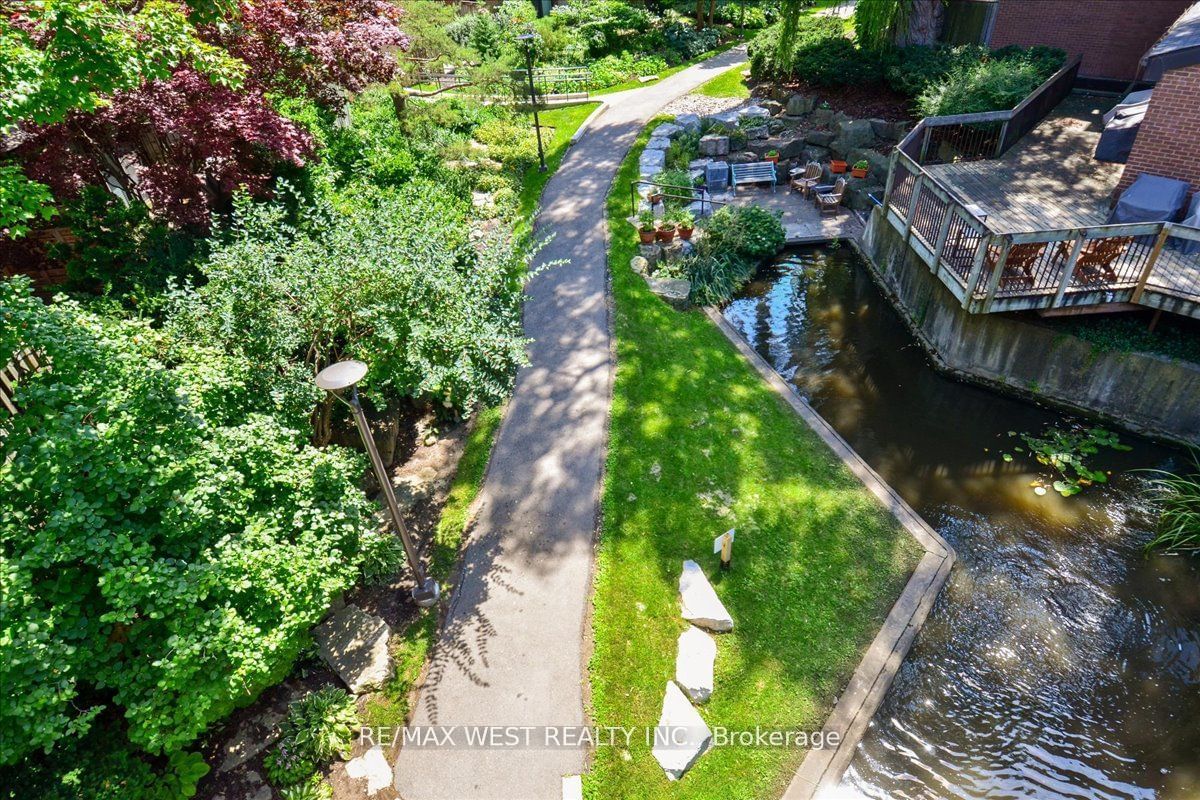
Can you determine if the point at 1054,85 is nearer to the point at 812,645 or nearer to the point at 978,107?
the point at 978,107

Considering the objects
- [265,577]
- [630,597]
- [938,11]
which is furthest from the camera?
[938,11]

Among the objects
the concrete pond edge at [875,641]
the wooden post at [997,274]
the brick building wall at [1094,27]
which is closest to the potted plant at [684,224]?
the concrete pond edge at [875,641]

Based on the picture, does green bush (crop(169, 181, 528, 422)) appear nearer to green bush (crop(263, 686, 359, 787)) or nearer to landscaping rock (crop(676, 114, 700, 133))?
green bush (crop(263, 686, 359, 787))

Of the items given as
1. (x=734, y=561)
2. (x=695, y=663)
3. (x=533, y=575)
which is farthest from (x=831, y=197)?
(x=695, y=663)

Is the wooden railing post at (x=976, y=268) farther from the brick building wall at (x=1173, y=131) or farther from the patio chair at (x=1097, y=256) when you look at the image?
the brick building wall at (x=1173, y=131)

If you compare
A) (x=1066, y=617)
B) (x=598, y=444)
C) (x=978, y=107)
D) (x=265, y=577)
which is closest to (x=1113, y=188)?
(x=978, y=107)

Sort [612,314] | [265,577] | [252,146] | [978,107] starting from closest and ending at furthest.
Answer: [265,577]
[252,146]
[612,314]
[978,107]
